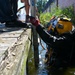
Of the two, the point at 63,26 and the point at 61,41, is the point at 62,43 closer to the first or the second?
the point at 61,41

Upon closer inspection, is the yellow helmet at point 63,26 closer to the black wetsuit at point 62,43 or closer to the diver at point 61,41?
the diver at point 61,41

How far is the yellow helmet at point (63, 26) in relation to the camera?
305 inches

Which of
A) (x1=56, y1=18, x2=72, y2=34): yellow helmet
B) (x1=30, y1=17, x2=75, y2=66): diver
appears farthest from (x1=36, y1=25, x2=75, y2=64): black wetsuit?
(x1=56, y1=18, x2=72, y2=34): yellow helmet

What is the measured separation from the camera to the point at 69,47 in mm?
7566

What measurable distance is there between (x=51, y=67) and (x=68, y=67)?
0.51 meters

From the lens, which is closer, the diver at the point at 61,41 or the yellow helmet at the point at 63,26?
the diver at the point at 61,41

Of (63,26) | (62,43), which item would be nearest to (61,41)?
(62,43)

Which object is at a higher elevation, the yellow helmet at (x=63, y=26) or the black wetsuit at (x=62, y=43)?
the yellow helmet at (x=63, y=26)

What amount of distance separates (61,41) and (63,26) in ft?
2.23

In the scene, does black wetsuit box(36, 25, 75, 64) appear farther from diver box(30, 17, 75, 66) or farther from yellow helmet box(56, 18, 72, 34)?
yellow helmet box(56, 18, 72, 34)

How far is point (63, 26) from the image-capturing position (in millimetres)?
7785

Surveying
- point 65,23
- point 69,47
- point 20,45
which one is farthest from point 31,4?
point 20,45

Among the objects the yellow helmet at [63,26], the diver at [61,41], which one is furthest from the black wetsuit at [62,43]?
the yellow helmet at [63,26]

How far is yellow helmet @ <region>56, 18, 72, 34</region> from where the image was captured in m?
7.74
